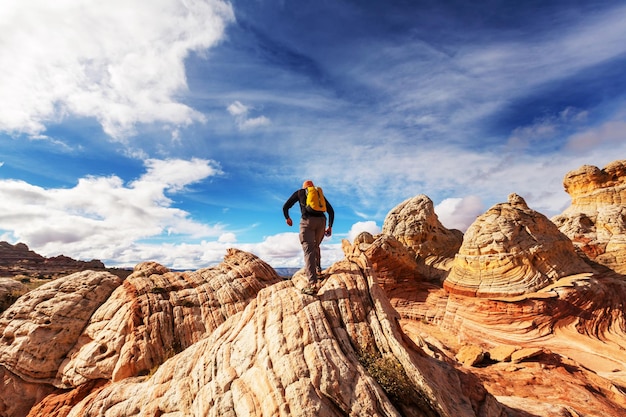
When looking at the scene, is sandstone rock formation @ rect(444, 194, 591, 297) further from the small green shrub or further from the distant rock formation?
the distant rock formation

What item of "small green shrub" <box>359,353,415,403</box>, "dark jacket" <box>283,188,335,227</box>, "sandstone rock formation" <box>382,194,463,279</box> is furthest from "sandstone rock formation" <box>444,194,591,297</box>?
"small green shrub" <box>359,353,415,403</box>

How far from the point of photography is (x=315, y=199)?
1174 centimetres

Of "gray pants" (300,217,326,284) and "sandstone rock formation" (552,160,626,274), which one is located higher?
"sandstone rock formation" (552,160,626,274)

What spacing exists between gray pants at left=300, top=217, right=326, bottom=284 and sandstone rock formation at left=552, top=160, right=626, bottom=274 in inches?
1048

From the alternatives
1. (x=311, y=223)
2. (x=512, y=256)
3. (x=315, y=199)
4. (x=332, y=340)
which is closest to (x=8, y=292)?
(x=311, y=223)

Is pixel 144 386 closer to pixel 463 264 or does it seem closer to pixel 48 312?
pixel 48 312

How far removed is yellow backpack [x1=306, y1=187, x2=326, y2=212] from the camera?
11656mm

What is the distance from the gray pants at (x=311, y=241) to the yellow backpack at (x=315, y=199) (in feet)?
1.29

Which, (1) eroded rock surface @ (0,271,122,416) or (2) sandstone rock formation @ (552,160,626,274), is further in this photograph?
(2) sandstone rock formation @ (552,160,626,274)

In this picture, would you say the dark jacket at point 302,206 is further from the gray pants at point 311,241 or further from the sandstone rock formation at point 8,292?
the sandstone rock formation at point 8,292

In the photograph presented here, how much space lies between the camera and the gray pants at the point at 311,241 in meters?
11.4

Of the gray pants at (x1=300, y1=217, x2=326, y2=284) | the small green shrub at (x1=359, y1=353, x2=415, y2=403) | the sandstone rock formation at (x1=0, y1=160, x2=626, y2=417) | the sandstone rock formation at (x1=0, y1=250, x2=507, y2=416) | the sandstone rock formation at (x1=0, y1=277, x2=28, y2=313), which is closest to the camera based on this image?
the sandstone rock formation at (x1=0, y1=250, x2=507, y2=416)

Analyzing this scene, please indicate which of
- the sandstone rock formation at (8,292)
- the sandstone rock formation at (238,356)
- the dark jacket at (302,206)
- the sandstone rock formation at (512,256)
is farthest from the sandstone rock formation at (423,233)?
the sandstone rock formation at (8,292)

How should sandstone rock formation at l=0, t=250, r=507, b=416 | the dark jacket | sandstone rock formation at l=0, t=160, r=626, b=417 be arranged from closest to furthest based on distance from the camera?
sandstone rock formation at l=0, t=250, r=507, b=416, sandstone rock formation at l=0, t=160, r=626, b=417, the dark jacket
